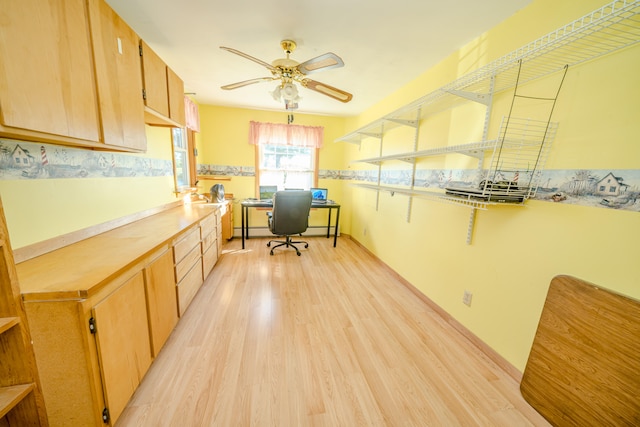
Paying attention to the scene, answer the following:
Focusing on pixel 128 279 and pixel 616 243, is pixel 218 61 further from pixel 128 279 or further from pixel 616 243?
pixel 616 243

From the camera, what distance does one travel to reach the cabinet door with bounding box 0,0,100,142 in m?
0.82

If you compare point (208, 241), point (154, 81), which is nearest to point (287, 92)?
point (154, 81)

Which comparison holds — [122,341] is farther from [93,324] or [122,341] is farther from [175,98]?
[175,98]

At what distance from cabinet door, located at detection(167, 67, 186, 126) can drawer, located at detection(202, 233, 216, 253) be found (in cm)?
124

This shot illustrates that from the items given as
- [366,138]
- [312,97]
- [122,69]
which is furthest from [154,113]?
[366,138]

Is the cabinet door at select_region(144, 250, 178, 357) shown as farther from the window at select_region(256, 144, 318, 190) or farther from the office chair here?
the window at select_region(256, 144, 318, 190)

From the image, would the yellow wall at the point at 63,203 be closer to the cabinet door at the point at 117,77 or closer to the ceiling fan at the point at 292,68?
the cabinet door at the point at 117,77

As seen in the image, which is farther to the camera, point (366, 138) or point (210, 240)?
point (366, 138)

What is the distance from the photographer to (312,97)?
3219 mm

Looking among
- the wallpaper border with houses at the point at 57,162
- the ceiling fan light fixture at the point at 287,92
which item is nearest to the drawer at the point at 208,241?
the wallpaper border with houses at the point at 57,162

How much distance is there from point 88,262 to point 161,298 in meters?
0.51

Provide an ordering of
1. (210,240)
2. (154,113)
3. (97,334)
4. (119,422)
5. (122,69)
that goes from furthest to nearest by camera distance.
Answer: (210,240) < (154,113) < (122,69) < (119,422) < (97,334)

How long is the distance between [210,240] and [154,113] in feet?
4.72

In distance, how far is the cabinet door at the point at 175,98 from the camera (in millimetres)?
2092
